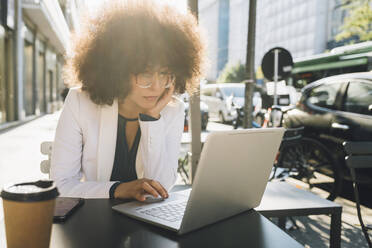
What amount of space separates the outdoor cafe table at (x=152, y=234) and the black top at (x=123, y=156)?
64 cm

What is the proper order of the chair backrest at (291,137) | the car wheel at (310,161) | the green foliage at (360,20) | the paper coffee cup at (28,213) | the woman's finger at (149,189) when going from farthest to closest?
1. the green foliage at (360,20)
2. the car wheel at (310,161)
3. the chair backrest at (291,137)
4. the woman's finger at (149,189)
5. the paper coffee cup at (28,213)

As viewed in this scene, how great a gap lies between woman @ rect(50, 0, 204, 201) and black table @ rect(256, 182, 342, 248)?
553 mm

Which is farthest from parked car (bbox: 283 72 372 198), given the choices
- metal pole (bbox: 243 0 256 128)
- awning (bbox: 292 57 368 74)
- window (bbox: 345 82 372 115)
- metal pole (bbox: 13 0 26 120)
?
metal pole (bbox: 13 0 26 120)

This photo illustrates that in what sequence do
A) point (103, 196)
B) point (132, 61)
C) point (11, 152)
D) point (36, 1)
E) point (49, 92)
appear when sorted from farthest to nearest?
point (49, 92) → point (36, 1) → point (11, 152) → point (132, 61) → point (103, 196)

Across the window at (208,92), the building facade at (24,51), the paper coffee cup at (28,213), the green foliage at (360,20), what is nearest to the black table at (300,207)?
the paper coffee cup at (28,213)

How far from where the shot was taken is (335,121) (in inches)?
181

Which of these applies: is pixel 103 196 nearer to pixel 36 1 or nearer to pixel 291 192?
pixel 291 192

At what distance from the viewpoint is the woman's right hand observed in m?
1.34

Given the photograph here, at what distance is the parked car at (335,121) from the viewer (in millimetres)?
4215

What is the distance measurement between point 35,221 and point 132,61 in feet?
3.76

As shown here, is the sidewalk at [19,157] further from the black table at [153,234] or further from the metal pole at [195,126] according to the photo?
the black table at [153,234]

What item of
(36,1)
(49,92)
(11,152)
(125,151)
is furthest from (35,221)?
(49,92)

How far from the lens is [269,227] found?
1.13 m

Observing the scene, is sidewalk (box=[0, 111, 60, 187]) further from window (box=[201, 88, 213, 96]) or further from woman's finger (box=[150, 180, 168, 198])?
window (box=[201, 88, 213, 96])
